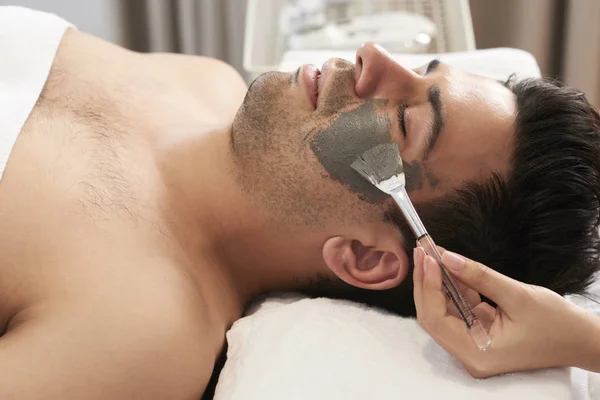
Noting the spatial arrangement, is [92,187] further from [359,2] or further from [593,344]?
[359,2]

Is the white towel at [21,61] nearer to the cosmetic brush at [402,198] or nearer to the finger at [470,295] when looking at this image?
the cosmetic brush at [402,198]

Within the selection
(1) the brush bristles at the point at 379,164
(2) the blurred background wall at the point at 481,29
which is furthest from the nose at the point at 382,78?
(2) the blurred background wall at the point at 481,29

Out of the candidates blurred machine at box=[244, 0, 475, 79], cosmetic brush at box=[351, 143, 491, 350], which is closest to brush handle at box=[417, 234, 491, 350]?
cosmetic brush at box=[351, 143, 491, 350]

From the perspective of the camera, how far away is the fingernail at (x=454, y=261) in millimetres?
838

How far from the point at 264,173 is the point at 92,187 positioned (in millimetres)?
292

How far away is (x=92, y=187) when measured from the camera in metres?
0.99

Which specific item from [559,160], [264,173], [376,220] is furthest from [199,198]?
[559,160]

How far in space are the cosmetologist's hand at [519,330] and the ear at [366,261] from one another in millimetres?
195

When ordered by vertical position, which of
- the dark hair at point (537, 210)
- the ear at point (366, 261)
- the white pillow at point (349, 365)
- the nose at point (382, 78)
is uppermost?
the nose at point (382, 78)

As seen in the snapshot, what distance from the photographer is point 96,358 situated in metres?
0.80

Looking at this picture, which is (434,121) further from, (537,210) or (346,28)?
(346,28)

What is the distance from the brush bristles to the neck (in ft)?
0.53

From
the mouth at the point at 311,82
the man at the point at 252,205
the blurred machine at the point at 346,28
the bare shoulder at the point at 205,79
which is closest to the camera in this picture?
the man at the point at 252,205

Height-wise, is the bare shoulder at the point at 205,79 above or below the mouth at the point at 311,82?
below
